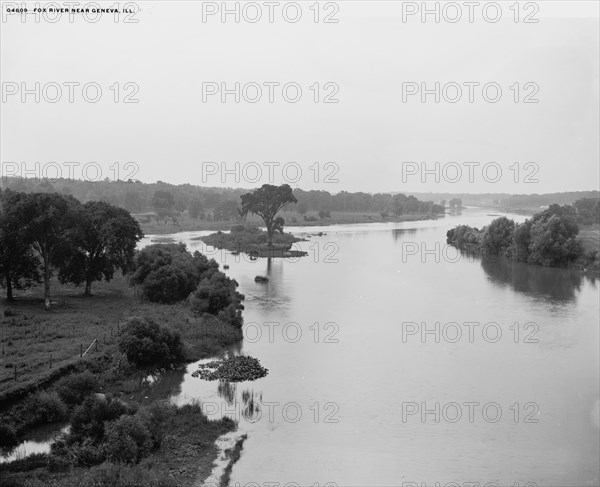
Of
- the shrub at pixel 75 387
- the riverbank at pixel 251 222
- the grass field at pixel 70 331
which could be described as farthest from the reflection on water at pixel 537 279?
the riverbank at pixel 251 222

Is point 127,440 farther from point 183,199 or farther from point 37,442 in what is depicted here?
A: point 183,199

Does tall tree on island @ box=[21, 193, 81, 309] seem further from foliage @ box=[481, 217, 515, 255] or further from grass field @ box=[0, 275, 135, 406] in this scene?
foliage @ box=[481, 217, 515, 255]

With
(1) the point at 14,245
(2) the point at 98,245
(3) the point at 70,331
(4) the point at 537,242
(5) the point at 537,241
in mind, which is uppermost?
(1) the point at 14,245

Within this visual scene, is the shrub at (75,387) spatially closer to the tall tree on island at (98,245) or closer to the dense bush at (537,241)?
the tall tree on island at (98,245)

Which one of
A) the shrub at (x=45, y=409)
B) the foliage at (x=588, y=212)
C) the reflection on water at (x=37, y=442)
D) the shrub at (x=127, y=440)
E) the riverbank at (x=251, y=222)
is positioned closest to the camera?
the shrub at (x=127, y=440)

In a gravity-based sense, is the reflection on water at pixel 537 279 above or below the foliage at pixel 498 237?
below

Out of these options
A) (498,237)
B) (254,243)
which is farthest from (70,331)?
(498,237)

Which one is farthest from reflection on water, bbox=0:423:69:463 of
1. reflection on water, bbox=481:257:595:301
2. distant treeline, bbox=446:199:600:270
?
distant treeline, bbox=446:199:600:270
